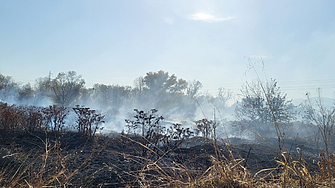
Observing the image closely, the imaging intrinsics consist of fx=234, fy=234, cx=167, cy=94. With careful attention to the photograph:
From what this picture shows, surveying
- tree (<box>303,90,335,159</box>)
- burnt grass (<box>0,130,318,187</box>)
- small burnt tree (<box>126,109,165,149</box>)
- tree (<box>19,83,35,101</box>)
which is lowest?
burnt grass (<box>0,130,318,187</box>)

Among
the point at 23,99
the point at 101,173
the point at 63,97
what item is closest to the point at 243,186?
the point at 101,173

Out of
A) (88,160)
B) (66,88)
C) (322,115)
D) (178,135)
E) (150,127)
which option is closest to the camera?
(322,115)

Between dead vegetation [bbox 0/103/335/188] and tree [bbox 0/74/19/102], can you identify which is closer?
dead vegetation [bbox 0/103/335/188]

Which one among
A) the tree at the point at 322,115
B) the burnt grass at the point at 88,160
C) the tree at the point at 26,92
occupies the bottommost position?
the burnt grass at the point at 88,160

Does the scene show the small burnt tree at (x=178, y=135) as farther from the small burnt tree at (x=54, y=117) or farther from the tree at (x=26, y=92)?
the tree at (x=26, y=92)

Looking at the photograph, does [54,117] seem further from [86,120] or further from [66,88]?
[66,88]

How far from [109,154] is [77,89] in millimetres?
27243

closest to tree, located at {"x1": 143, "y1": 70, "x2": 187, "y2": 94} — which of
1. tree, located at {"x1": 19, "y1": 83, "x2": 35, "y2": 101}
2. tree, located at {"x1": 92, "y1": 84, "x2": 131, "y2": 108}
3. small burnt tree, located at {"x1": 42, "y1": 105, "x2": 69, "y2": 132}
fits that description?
tree, located at {"x1": 92, "y1": 84, "x2": 131, "y2": 108}

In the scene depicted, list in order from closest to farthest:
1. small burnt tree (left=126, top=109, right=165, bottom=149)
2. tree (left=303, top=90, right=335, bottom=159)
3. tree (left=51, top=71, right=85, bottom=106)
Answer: tree (left=303, top=90, right=335, bottom=159) < small burnt tree (left=126, top=109, right=165, bottom=149) < tree (left=51, top=71, right=85, bottom=106)

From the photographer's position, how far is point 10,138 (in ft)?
21.4

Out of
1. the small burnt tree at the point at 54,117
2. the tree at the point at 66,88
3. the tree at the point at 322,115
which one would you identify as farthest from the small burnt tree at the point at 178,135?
the tree at the point at 66,88

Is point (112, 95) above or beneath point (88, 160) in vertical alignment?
above

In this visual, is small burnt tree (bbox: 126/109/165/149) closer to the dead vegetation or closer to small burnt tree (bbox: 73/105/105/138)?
the dead vegetation

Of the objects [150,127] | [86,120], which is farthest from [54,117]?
[150,127]
